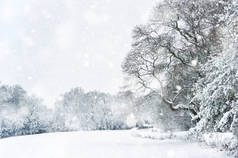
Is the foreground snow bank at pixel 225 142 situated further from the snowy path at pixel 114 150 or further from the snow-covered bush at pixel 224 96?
the snow-covered bush at pixel 224 96

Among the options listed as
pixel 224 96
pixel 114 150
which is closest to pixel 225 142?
pixel 224 96

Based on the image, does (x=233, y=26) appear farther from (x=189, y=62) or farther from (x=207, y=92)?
(x=189, y=62)

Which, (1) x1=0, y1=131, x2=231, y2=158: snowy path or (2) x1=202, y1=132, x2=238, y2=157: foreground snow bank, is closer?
(2) x1=202, y1=132, x2=238, y2=157: foreground snow bank

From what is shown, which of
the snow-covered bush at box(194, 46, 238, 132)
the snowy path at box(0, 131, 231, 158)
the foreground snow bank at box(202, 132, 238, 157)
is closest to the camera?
the snow-covered bush at box(194, 46, 238, 132)

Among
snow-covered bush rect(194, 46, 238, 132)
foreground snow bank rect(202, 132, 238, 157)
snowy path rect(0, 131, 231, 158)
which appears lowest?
snowy path rect(0, 131, 231, 158)

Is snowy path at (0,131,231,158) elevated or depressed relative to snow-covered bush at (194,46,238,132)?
depressed

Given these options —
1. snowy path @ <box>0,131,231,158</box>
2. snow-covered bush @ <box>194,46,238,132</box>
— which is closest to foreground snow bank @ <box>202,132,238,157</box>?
snowy path @ <box>0,131,231,158</box>

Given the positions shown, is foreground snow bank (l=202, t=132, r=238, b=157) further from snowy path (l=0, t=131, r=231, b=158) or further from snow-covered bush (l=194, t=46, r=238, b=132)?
snow-covered bush (l=194, t=46, r=238, b=132)

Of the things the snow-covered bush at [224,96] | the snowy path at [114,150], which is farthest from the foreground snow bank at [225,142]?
the snow-covered bush at [224,96]

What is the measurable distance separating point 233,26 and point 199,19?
27.3 feet

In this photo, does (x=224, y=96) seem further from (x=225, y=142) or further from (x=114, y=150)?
(x=114, y=150)

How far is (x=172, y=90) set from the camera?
22.6 metres

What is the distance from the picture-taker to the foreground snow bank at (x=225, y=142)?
32.8ft

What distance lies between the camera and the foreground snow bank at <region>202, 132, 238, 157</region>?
1000 cm
